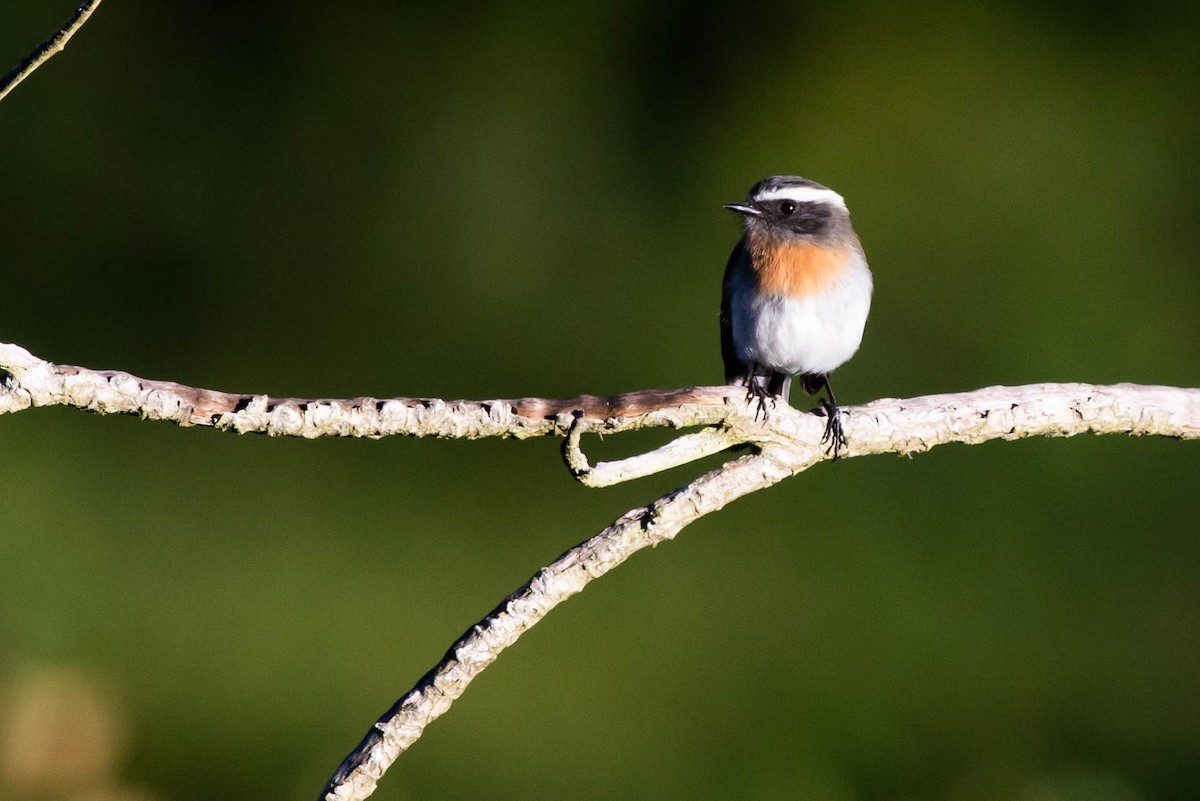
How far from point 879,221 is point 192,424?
3.83m

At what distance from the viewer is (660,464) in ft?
7.40

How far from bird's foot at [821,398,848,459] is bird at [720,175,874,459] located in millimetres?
627

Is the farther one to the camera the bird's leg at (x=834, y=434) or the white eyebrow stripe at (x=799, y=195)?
the white eyebrow stripe at (x=799, y=195)

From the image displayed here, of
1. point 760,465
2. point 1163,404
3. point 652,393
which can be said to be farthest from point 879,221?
point 652,393

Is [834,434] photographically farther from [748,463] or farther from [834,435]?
[748,463]

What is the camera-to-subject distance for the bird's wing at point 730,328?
3597mm

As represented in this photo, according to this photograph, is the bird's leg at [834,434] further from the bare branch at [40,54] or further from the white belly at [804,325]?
the bare branch at [40,54]

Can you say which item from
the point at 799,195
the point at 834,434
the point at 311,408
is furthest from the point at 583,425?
the point at 799,195

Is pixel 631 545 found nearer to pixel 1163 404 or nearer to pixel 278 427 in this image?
pixel 278 427

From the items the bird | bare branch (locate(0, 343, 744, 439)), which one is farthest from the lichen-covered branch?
the bird

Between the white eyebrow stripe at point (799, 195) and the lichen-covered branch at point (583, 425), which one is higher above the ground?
the white eyebrow stripe at point (799, 195)

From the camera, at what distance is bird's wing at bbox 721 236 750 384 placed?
11.8ft

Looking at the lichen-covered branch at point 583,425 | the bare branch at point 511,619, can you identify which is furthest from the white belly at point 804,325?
the bare branch at point 511,619

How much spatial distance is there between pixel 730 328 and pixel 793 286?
0.31 meters
